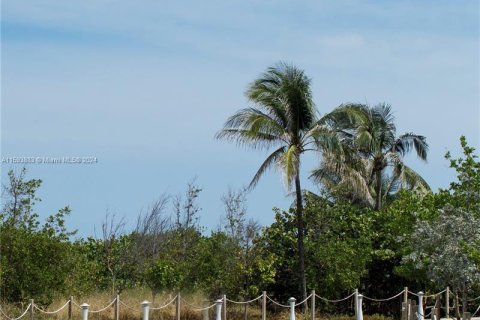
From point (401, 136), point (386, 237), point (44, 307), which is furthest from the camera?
point (401, 136)

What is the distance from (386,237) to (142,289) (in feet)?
33.0

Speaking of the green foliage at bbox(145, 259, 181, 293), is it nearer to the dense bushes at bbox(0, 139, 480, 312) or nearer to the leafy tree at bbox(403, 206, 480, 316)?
the dense bushes at bbox(0, 139, 480, 312)

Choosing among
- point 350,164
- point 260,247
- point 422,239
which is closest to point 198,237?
point 260,247

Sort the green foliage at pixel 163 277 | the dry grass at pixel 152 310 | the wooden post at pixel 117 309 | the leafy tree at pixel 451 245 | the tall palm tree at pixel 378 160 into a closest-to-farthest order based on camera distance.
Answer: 1. the leafy tree at pixel 451 245
2. the wooden post at pixel 117 309
3. the dry grass at pixel 152 310
4. the green foliage at pixel 163 277
5. the tall palm tree at pixel 378 160

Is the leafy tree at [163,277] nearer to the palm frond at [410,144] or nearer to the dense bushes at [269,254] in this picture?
the dense bushes at [269,254]

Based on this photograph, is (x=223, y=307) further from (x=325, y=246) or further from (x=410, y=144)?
(x=410, y=144)

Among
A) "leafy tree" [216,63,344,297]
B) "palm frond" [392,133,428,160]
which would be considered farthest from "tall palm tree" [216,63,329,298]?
"palm frond" [392,133,428,160]

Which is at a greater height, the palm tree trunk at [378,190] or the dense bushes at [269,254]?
the palm tree trunk at [378,190]

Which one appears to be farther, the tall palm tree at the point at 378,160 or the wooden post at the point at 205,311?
the tall palm tree at the point at 378,160

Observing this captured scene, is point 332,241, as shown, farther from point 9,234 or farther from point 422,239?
point 9,234

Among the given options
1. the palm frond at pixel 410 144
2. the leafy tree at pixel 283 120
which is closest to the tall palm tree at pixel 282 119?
the leafy tree at pixel 283 120

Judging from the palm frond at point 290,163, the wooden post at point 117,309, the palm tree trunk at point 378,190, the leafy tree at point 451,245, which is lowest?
A: the wooden post at point 117,309

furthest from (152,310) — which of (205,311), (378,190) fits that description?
(378,190)

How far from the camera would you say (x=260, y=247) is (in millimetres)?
35031
